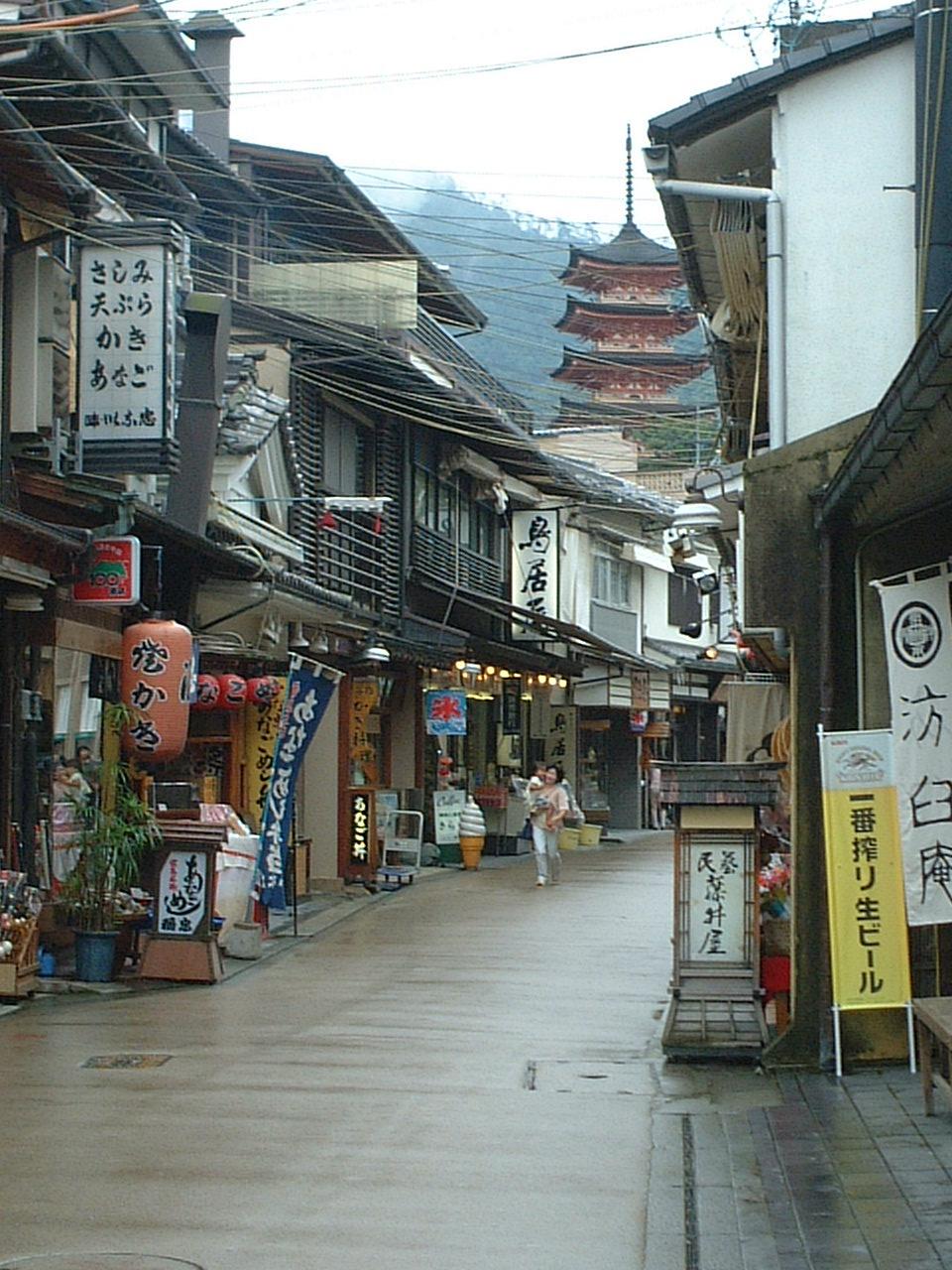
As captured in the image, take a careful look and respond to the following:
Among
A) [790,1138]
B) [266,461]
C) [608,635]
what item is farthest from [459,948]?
[608,635]

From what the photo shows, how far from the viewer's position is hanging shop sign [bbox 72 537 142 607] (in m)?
17.2

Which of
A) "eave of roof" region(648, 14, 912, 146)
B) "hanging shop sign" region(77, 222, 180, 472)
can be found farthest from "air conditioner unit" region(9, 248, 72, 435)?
"eave of roof" region(648, 14, 912, 146)

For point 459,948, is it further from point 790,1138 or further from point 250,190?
point 250,190

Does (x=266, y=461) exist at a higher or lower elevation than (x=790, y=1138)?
higher

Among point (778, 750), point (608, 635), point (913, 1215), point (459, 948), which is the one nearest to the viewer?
point (913, 1215)

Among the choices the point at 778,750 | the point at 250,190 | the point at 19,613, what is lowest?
the point at 778,750

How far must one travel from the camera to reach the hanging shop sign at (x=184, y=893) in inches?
663

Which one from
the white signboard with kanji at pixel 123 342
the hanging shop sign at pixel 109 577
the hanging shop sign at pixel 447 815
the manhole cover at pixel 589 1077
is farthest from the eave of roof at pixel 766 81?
the hanging shop sign at pixel 447 815

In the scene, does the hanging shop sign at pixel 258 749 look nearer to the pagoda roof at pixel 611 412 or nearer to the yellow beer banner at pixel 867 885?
the yellow beer banner at pixel 867 885

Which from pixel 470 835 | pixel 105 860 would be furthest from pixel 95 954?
pixel 470 835

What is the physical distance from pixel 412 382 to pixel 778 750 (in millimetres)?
15259

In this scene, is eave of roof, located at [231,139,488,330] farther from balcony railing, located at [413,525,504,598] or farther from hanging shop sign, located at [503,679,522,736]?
hanging shop sign, located at [503,679,522,736]

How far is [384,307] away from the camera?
1293 inches

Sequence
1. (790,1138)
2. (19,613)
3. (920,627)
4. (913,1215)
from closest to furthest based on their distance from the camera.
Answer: (913,1215)
(790,1138)
(920,627)
(19,613)
